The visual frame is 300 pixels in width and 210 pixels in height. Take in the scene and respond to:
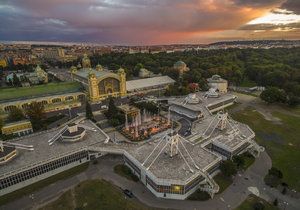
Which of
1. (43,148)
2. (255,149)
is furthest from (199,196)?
(43,148)

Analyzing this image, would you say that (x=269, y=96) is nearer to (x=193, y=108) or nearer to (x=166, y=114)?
(x=193, y=108)

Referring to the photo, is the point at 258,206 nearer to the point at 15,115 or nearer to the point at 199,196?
the point at 199,196

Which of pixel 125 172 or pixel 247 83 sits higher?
pixel 247 83

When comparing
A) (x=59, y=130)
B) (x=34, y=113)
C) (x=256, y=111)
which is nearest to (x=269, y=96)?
(x=256, y=111)

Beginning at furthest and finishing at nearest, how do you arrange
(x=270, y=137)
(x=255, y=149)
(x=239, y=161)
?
(x=270, y=137), (x=255, y=149), (x=239, y=161)

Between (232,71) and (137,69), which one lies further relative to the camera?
(137,69)

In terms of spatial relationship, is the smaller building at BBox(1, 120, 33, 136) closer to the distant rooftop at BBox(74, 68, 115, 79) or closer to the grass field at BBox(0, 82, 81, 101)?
the grass field at BBox(0, 82, 81, 101)

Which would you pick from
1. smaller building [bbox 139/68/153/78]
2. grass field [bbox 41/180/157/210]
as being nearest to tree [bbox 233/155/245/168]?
grass field [bbox 41/180/157/210]
